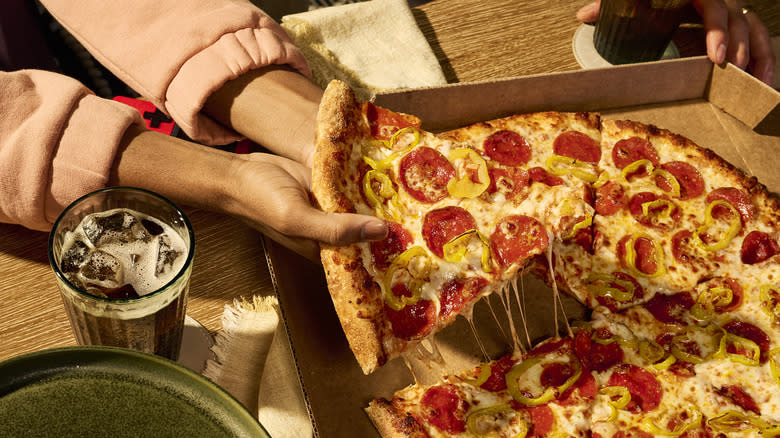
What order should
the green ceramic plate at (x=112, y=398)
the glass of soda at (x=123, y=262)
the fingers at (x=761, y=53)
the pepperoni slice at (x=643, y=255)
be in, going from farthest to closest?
the fingers at (x=761, y=53) → the pepperoni slice at (x=643, y=255) → the glass of soda at (x=123, y=262) → the green ceramic plate at (x=112, y=398)

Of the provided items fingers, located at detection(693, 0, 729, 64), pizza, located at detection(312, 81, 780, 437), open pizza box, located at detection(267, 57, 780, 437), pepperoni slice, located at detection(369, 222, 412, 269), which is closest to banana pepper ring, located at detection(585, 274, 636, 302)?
pizza, located at detection(312, 81, 780, 437)

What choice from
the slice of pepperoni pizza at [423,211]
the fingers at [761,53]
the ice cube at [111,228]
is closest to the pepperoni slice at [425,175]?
the slice of pepperoni pizza at [423,211]

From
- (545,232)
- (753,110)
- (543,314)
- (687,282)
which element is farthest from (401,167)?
(753,110)

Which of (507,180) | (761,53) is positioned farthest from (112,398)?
(761,53)

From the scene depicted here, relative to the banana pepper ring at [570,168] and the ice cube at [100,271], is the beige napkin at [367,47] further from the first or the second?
the ice cube at [100,271]

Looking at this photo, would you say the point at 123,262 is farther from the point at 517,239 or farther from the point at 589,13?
the point at 589,13
